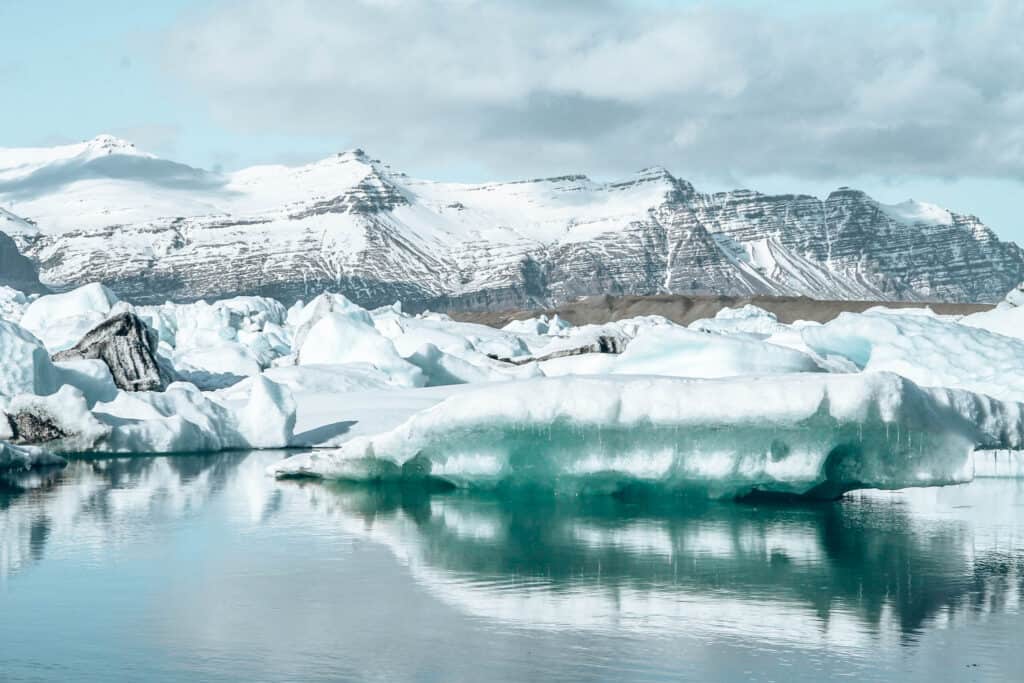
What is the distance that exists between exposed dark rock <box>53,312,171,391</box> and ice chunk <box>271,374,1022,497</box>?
53.9ft

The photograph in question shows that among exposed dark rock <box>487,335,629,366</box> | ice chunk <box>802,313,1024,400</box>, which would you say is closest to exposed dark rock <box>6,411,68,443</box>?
ice chunk <box>802,313,1024,400</box>

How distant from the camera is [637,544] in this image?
1277 cm

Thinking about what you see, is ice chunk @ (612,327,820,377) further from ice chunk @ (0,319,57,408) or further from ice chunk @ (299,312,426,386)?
ice chunk @ (0,319,57,408)

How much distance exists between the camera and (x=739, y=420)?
13.7 meters

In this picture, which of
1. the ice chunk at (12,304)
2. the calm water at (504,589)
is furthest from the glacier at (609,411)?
the ice chunk at (12,304)

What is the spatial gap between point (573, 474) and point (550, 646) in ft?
20.6

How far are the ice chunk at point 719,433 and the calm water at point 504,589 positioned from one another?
47cm

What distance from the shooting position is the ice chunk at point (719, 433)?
1345 cm

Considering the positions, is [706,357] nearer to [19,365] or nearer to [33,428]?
[33,428]

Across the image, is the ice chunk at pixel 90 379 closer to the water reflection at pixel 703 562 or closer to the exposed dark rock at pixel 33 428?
the exposed dark rock at pixel 33 428

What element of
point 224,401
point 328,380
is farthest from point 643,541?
point 328,380

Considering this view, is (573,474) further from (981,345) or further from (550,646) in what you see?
(981,345)

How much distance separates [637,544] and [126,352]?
20.4 m

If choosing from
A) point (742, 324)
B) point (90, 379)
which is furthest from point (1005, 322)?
point (742, 324)
